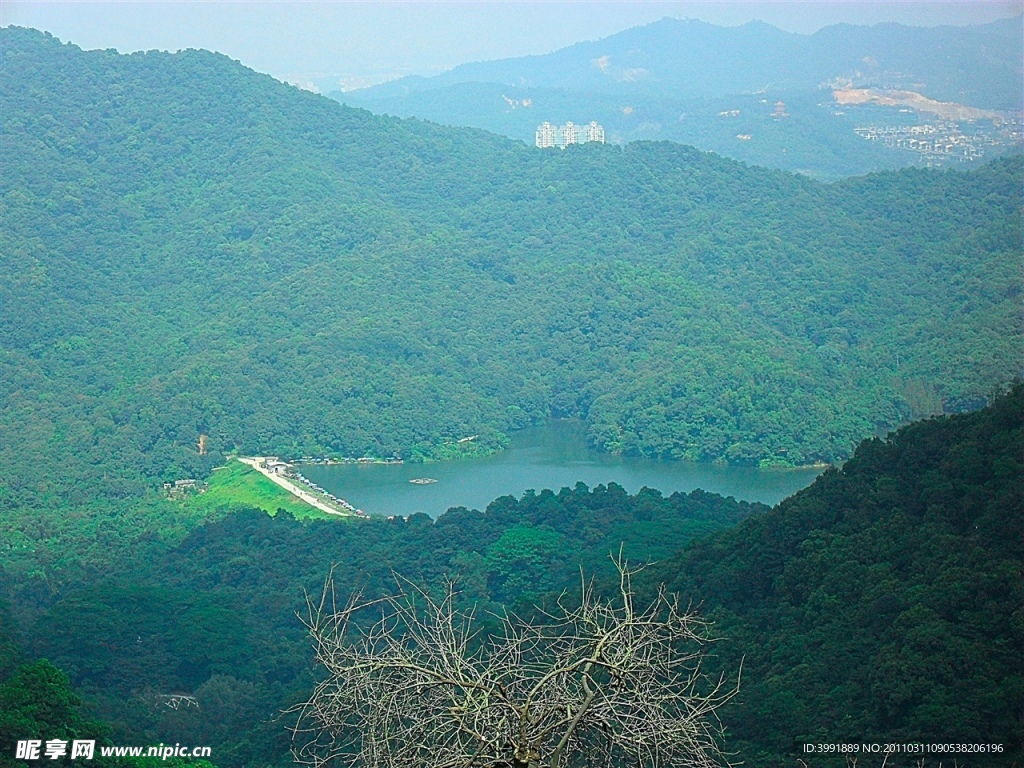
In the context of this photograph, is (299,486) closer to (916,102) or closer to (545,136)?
(545,136)

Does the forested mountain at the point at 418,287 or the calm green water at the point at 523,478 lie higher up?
the forested mountain at the point at 418,287

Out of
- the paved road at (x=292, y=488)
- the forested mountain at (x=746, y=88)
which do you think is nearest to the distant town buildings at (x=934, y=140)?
the forested mountain at (x=746, y=88)

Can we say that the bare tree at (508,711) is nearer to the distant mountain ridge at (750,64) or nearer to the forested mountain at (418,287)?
the forested mountain at (418,287)

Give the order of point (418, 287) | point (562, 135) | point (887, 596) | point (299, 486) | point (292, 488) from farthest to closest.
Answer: point (562, 135), point (418, 287), point (299, 486), point (292, 488), point (887, 596)

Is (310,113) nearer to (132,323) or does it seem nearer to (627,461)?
(132,323)

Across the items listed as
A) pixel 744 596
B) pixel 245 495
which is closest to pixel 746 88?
pixel 245 495

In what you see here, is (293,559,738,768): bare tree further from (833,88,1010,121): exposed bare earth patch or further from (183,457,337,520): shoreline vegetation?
(833,88,1010,121): exposed bare earth patch
